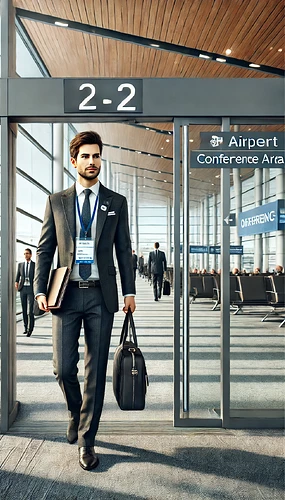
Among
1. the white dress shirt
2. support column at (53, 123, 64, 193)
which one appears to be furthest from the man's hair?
support column at (53, 123, 64, 193)

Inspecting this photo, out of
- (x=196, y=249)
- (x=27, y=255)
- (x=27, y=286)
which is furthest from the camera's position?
(x=27, y=286)

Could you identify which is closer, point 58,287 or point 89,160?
point 58,287

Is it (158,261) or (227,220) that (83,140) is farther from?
(158,261)

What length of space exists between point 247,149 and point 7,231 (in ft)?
6.17

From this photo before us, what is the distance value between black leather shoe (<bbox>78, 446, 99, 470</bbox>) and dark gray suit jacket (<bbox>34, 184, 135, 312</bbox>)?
2.84 ft

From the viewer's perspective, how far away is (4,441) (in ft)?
10.8

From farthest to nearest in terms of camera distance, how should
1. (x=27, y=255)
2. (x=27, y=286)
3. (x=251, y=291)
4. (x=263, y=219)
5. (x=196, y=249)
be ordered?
(x=251, y=291)
(x=27, y=286)
(x=27, y=255)
(x=196, y=249)
(x=263, y=219)

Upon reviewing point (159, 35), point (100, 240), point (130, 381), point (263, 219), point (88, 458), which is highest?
point (159, 35)

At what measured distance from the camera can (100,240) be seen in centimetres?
306

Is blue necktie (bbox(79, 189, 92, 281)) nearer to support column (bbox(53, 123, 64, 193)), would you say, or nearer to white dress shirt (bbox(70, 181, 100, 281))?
white dress shirt (bbox(70, 181, 100, 281))

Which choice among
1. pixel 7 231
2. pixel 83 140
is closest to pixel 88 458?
pixel 7 231

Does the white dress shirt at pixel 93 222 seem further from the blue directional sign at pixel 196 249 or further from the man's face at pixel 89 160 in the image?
the blue directional sign at pixel 196 249

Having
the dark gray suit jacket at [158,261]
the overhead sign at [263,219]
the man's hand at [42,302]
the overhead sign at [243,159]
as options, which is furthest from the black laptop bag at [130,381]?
the dark gray suit jacket at [158,261]

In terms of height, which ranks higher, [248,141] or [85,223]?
[248,141]
